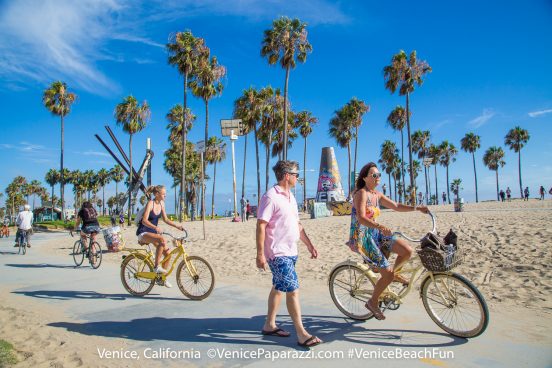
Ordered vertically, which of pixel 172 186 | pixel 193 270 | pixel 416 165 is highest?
pixel 416 165

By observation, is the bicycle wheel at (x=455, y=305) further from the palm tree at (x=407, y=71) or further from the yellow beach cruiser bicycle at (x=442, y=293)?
the palm tree at (x=407, y=71)

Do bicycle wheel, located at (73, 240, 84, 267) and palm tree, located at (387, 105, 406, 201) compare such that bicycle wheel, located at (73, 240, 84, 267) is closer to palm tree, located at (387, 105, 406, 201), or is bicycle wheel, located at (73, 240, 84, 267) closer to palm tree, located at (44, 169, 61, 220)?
palm tree, located at (387, 105, 406, 201)

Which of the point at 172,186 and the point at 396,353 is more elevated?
the point at 172,186

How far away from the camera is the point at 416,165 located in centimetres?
7619

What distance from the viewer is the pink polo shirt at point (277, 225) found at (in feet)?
12.2

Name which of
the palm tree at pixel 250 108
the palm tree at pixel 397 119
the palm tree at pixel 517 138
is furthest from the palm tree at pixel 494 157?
the palm tree at pixel 250 108

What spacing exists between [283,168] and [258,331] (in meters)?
1.99

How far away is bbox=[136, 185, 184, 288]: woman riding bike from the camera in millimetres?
6082

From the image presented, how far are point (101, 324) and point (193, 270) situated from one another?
5.18 feet

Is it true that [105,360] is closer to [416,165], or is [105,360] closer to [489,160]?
[416,165]

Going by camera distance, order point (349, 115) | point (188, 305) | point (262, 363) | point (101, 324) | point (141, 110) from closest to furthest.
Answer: point (262, 363) < point (101, 324) < point (188, 305) < point (141, 110) < point (349, 115)

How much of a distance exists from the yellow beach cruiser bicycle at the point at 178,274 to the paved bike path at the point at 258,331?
0.64ft

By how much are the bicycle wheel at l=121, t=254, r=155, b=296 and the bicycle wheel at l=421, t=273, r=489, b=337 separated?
14.8 ft

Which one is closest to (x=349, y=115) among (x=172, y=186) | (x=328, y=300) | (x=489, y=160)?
(x=172, y=186)
